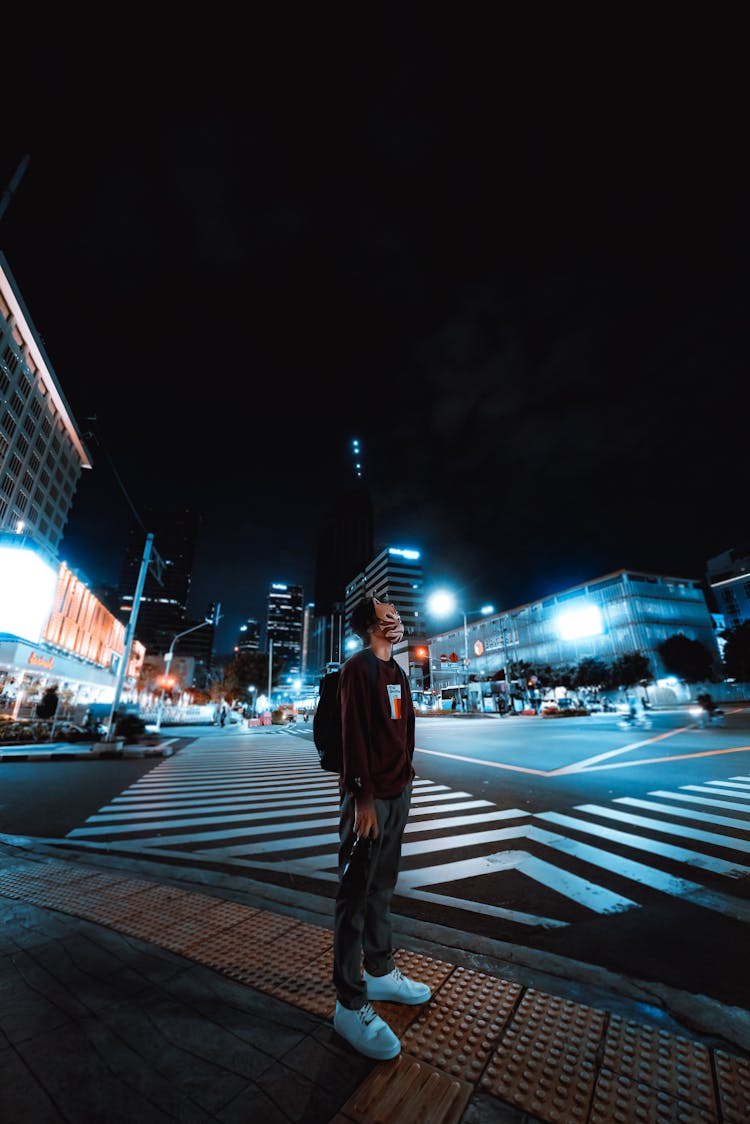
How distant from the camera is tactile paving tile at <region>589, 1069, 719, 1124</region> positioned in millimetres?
1666

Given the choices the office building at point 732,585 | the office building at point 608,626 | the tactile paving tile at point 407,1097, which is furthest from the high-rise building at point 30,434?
the office building at point 732,585

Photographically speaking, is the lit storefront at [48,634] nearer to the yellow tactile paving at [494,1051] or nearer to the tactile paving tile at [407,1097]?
the yellow tactile paving at [494,1051]

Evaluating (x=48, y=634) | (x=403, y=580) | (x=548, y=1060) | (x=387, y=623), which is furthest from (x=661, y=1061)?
(x=403, y=580)

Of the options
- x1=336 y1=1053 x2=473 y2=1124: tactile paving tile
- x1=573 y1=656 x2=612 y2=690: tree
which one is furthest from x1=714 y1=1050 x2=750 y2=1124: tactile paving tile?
x1=573 y1=656 x2=612 y2=690: tree

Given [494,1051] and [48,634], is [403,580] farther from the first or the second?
[494,1051]

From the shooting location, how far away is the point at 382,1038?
6.63 feet

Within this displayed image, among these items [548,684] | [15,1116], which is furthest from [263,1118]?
[548,684]

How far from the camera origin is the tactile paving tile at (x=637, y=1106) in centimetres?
167

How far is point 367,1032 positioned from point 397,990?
39 centimetres

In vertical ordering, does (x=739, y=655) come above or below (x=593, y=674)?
above

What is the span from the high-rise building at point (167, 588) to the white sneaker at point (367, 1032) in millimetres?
156306

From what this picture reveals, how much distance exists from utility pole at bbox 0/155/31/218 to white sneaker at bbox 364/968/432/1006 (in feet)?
70.1

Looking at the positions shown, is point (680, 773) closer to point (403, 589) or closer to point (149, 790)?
point (149, 790)

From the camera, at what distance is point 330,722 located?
2697 millimetres
